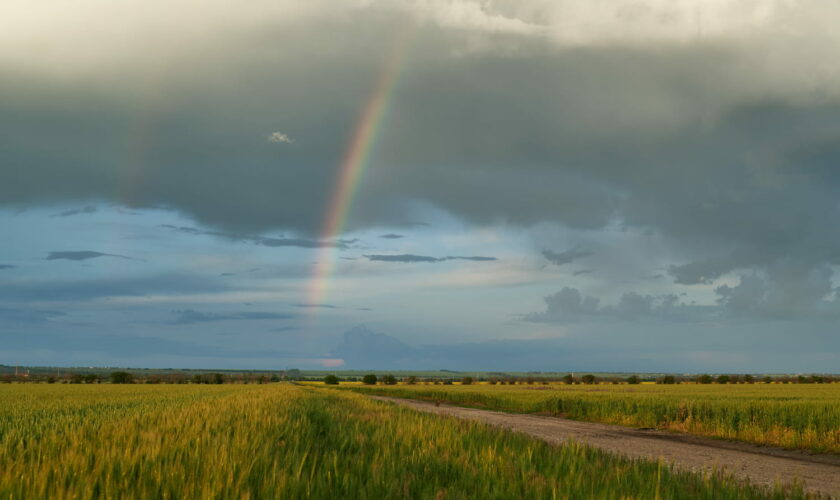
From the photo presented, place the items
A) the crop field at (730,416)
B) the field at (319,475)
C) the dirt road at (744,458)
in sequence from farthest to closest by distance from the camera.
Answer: the crop field at (730,416) < the dirt road at (744,458) < the field at (319,475)

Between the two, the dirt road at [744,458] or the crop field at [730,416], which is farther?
the crop field at [730,416]

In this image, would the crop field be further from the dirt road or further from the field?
the field

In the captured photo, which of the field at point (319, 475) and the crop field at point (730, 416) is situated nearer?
the field at point (319, 475)

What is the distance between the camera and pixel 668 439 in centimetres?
2517

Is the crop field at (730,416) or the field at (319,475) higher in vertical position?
the field at (319,475)

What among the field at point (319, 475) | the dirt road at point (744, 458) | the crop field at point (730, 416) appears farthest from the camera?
the crop field at point (730, 416)

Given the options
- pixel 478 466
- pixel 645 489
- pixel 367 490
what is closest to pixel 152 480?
pixel 367 490

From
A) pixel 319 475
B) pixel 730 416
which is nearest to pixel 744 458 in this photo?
pixel 730 416

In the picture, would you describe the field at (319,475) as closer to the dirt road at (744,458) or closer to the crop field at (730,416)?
the dirt road at (744,458)

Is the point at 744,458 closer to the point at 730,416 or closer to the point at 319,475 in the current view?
the point at 730,416

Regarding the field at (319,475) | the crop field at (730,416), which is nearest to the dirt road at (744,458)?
the crop field at (730,416)

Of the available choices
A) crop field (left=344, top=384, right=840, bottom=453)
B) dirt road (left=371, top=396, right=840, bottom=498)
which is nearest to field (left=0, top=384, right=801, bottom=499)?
dirt road (left=371, top=396, right=840, bottom=498)

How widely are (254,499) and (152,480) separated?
2.59 feet

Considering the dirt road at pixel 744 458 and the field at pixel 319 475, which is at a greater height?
the field at pixel 319 475
